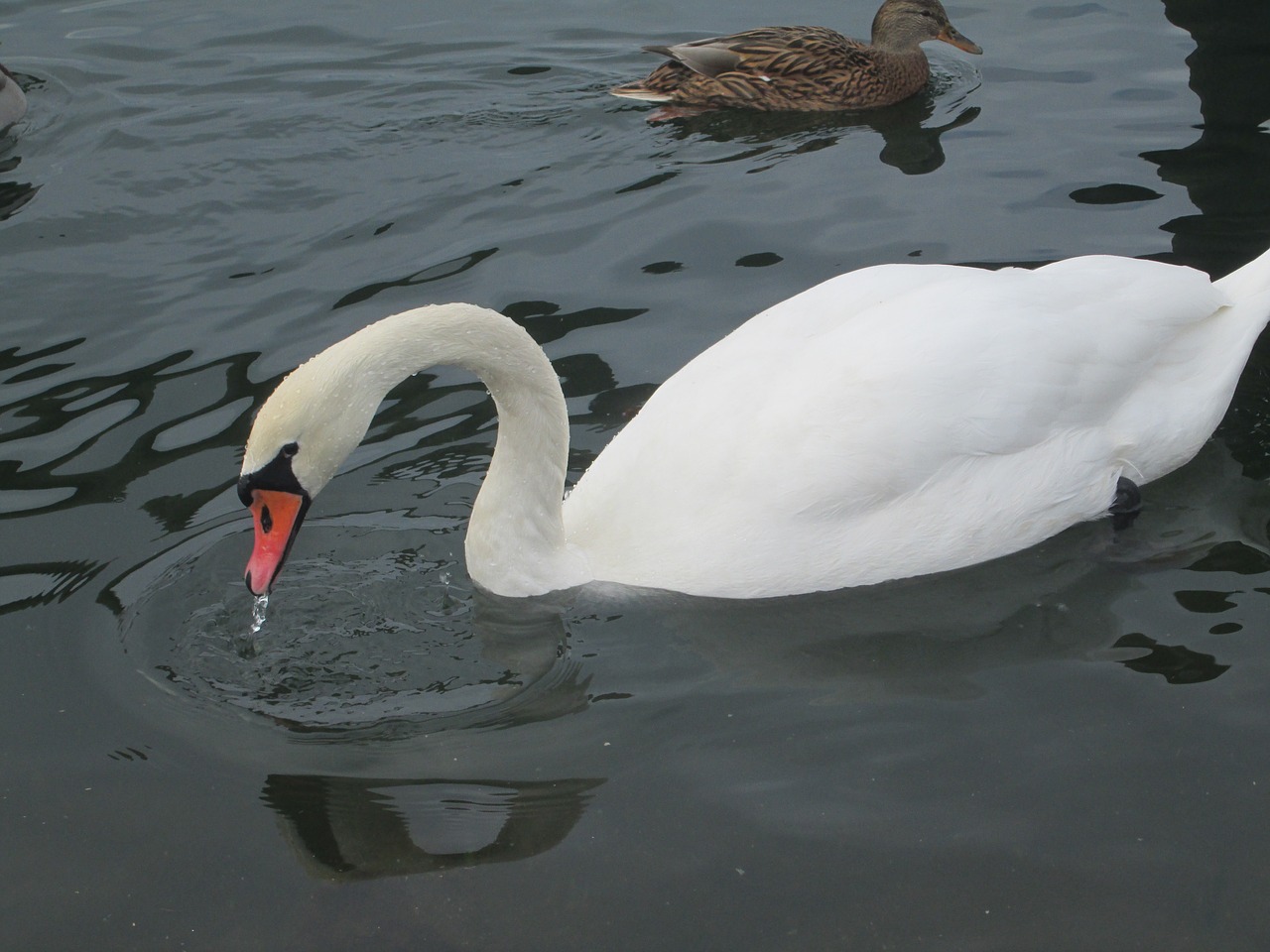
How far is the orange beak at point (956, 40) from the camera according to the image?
1089 centimetres

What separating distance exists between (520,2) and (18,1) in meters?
4.37

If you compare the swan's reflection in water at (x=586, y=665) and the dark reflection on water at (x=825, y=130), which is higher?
the dark reflection on water at (x=825, y=130)

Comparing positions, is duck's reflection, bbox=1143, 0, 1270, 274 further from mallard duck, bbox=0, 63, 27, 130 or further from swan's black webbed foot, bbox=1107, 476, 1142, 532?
mallard duck, bbox=0, 63, 27, 130

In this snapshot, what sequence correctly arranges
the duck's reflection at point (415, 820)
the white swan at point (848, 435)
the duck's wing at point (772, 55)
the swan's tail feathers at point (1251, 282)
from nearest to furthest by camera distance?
the duck's reflection at point (415, 820) < the white swan at point (848, 435) < the swan's tail feathers at point (1251, 282) < the duck's wing at point (772, 55)

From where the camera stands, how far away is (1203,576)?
222 inches

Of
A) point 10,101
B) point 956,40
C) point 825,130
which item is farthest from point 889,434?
point 10,101

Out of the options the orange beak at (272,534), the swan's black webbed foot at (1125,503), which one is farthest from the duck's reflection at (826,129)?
the orange beak at (272,534)

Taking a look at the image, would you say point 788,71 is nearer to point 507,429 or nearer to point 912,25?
point 912,25

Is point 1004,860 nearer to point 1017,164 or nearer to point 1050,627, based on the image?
point 1050,627

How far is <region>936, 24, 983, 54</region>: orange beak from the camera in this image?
10.9 m

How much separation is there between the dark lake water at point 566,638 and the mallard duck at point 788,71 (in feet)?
2.43

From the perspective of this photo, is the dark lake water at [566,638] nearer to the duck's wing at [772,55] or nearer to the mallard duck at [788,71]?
the mallard duck at [788,71]

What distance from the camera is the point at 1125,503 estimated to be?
229 inches

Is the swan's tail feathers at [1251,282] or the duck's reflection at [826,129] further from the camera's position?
the duck's reflection at [826,129]
